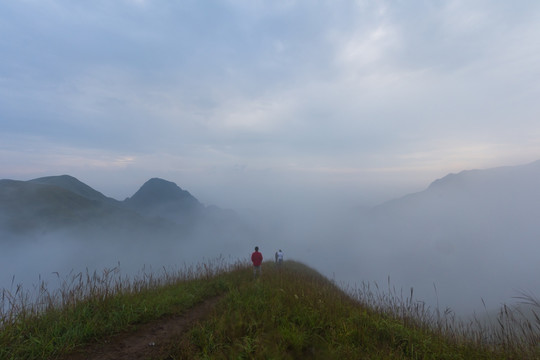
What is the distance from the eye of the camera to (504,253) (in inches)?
6516

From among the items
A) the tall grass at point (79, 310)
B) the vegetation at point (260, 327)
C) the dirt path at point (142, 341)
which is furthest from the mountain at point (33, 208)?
the dirt path at point (142, 341)

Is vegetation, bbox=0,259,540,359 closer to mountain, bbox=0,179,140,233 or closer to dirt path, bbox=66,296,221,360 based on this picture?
dirt path, bbox=66,296,221,360

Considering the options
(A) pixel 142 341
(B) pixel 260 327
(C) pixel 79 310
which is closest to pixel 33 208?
(C) pixel 79 310

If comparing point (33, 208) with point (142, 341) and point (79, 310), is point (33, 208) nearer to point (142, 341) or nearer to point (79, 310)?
point (79, 310)

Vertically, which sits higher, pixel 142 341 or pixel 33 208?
pixel 142 341

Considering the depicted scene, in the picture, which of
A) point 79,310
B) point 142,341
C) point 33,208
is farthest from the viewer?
point 33,208

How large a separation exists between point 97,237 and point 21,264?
153ft

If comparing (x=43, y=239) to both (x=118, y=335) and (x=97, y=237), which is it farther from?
(x=118, y=335)

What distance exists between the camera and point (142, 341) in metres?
4.71

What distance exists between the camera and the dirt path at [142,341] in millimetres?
4234

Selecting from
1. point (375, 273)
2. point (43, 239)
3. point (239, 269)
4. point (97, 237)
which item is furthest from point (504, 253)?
point (43, 239)

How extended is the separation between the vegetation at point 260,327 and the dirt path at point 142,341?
0.69 ft

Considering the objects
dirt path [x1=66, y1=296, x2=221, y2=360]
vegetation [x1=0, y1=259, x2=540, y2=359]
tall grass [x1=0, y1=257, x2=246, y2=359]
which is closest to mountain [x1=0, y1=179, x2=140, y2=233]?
tall grass [x1=0, y1=257, x2=246, y2=359]

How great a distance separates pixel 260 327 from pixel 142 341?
228cm
